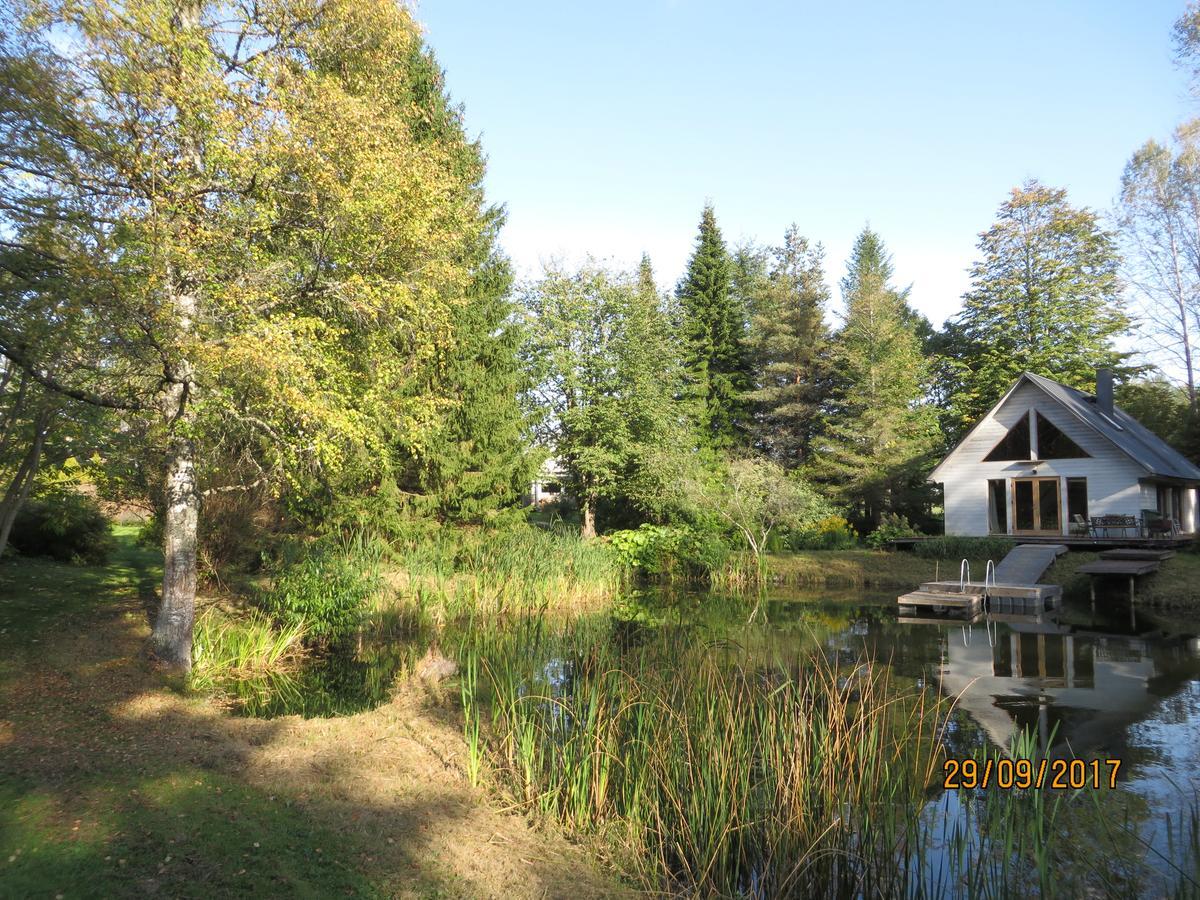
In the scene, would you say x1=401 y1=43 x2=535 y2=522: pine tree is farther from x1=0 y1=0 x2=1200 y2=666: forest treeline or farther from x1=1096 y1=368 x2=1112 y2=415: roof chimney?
x1=1096 y1=368 x2=1112 y2=415: roof chimney

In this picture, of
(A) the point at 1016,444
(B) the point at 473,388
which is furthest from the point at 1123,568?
(B) the point at 473,388

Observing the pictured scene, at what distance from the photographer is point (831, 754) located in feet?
15.8

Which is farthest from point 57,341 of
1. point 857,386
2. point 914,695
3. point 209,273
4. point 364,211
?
point 857,386

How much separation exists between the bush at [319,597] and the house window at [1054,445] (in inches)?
930

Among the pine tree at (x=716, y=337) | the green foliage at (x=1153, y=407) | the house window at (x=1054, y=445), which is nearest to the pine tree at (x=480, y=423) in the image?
the pine tree at (x=716, y=337)

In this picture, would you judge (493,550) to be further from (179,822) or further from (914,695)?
(179,822)

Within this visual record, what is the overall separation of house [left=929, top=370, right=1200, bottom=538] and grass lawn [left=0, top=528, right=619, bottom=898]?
24.0 meters

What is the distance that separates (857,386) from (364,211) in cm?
2616

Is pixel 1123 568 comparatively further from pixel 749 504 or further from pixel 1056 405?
pixel 749 504

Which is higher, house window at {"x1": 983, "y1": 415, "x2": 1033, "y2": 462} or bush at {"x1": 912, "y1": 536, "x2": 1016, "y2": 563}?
house window at {"x1": 983, "y1": 415, "x2": 1033, "y2": 462}

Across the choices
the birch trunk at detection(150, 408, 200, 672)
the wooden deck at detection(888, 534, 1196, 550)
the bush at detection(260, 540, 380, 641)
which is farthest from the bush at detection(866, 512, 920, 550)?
the birch trunk at detection(150, 408, 200, 672)

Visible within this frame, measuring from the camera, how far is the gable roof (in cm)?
2278

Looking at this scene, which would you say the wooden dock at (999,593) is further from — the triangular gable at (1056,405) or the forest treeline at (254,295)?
the forest treeline at (254,295)

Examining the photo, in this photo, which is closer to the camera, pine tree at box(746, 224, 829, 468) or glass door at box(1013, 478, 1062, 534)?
glass door at box(1013, 478, 1062, 534)
